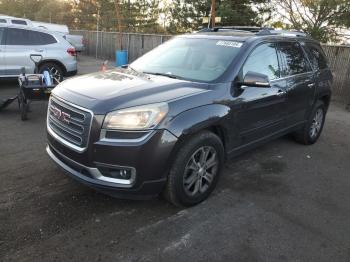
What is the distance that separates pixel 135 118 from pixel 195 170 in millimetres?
902

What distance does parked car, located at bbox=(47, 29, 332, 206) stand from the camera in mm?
3135

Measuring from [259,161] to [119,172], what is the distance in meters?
2.69

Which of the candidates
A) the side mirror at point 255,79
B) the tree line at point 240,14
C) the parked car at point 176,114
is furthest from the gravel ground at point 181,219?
the tree line at point 240,14

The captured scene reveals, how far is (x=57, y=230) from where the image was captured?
125 inches

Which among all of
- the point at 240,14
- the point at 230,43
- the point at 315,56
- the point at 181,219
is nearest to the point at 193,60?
the point at 230,43

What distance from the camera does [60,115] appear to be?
351 cm

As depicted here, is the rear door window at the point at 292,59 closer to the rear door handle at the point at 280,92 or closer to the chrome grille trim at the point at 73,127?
the rear door handle at the point at 280,92

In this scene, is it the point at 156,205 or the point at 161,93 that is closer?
the point at 161,93

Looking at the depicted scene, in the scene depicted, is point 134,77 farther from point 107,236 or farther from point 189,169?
point 107,236

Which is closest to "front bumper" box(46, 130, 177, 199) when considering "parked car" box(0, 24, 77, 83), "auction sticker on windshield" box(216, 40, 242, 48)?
"auction sticker on windshield" box(216, 40, 242, 48)

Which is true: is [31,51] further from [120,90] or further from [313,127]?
[313,127]

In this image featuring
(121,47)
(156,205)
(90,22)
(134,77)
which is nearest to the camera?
(156,205)

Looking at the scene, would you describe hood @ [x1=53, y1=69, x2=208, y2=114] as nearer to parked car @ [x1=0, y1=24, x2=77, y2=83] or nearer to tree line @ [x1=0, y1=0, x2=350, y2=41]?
parked car @ [x1=0, y1=24, x2=77, y2=83]

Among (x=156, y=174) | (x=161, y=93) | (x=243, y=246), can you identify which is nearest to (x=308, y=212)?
(x=243, y=246)
